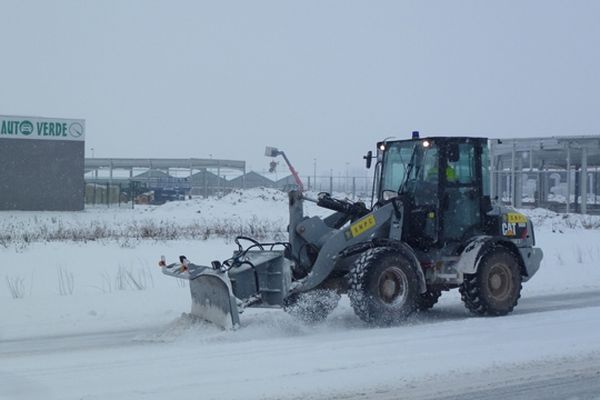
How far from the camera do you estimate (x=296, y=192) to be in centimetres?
1212

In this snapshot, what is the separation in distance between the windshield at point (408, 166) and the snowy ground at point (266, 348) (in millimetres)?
2031

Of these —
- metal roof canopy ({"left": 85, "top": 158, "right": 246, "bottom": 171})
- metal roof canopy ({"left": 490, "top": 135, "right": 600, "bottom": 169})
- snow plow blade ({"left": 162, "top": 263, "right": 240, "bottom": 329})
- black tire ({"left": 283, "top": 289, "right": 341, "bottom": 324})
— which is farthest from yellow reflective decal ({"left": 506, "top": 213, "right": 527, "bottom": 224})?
metal roof canopy ({"left": 85, "top": 158, "right": 246, "bottom": 171})

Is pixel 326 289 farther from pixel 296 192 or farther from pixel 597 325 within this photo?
pixel 597 325

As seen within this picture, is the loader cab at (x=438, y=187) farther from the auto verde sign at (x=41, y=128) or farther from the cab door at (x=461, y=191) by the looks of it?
→ the auto verde sign at (x=41, y=128)

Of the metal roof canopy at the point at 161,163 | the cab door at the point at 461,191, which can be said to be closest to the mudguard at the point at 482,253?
the cab door at the point at 461,191

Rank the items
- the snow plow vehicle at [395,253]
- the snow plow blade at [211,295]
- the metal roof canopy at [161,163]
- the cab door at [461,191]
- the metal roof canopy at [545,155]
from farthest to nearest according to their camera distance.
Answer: the metal roof canopy at [161,163] < the metal roof canopy at [545,155] < the cab door at [461,191] < the snow plow vehicle at [395,253] < the snow plow blade at [211,295]

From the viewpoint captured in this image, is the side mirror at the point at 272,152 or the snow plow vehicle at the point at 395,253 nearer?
the snow plow vehicle at the point at 395,253

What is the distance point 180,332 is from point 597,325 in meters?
5.69

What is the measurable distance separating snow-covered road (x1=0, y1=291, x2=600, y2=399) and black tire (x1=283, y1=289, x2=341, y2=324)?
205 millimetres

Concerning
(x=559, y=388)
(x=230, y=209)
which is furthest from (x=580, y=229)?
(x=559, y=388)

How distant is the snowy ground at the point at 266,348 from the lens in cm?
817

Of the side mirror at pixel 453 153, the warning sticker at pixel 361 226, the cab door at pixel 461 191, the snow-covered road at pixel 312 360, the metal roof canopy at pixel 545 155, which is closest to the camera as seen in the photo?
the snow-covered road at pixel 312 360

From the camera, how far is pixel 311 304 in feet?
38.8

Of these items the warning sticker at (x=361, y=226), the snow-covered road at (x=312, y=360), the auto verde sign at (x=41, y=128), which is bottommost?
the snow-covered road at (x=312, y=360)
